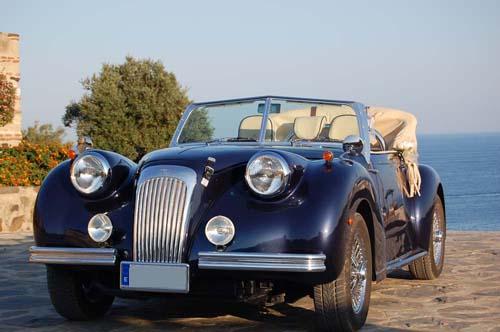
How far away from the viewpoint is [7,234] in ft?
41.4

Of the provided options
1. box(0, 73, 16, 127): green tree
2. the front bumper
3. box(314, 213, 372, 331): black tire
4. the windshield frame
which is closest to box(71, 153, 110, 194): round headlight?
the front bumper

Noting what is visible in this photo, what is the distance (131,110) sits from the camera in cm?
2700

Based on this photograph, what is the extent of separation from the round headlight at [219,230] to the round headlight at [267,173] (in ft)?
0.87

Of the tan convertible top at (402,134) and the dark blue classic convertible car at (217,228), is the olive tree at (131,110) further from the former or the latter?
the dark blue classic convertible car at (217,228)

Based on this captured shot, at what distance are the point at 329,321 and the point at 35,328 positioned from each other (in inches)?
77.8

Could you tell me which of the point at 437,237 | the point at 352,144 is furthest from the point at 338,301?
the point at 437,237

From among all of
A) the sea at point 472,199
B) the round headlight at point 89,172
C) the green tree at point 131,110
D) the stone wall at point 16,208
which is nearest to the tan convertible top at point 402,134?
the round headlight at point 89,172

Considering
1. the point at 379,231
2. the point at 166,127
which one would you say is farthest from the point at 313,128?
the point at 166,127

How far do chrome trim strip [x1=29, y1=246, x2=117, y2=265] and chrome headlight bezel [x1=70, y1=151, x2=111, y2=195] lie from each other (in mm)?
409

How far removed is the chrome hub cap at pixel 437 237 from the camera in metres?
8.35

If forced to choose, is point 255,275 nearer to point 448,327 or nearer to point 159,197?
point 159,197

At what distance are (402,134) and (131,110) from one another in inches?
756

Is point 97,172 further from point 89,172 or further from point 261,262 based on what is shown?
point 261,262

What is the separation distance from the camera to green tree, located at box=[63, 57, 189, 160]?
26.7 metres
